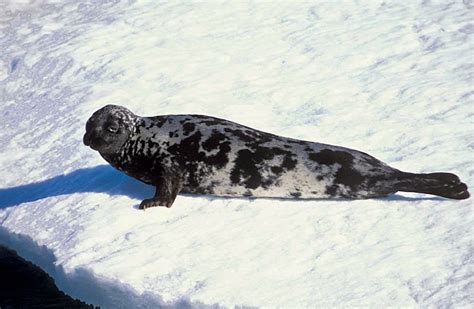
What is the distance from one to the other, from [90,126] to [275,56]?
9.60 feet

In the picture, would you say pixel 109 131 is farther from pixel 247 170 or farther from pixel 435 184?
pixel 435 184

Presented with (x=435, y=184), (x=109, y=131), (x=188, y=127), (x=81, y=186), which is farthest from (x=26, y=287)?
(x=435, y=184)

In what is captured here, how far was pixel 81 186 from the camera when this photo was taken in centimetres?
580

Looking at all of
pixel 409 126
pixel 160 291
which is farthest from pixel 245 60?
pixel 160 291

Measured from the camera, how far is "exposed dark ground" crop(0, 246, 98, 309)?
477cm

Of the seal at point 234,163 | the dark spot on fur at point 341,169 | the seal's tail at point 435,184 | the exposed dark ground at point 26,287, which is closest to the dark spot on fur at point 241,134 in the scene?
the seal at point 234,163

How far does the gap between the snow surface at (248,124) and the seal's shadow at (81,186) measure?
0.02 m

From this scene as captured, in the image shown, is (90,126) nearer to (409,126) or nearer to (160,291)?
(160,291)

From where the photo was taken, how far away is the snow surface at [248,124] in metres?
4.32

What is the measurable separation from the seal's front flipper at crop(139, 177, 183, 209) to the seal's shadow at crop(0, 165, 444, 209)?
0.84 ft

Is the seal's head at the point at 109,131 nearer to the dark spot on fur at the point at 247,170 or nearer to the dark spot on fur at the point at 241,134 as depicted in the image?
the dark spot on fur at the point at 241,134

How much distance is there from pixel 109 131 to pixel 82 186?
469 mm

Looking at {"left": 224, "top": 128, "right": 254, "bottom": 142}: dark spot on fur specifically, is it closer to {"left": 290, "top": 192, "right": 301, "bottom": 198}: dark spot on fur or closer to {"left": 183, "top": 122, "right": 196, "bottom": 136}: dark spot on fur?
{"left": 183, "top": 122, "right": 196, "bottom": 136}: dark spot on fur

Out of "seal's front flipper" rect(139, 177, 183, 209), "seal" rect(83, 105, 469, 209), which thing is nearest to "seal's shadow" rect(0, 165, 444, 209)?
"seal" rect(83, 105, 469, 209)
